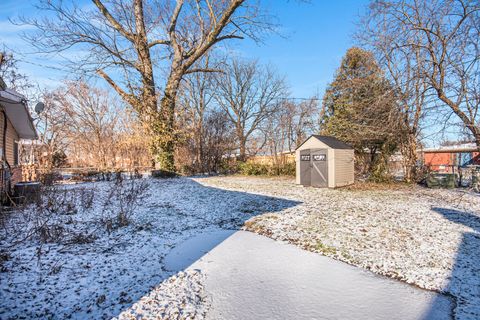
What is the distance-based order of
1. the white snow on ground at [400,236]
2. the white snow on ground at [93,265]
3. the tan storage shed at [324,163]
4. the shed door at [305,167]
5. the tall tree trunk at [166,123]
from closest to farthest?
the white snow on ground at [93,265]
the white snow on ground at [400,236]
the tan storage shed at [324,163]
the shed door at [305,167]
the tall tree trunk at [166,123]

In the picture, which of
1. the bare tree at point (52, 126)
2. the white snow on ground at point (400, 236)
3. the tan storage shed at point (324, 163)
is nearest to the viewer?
the white snow on ground at point (400, 236)

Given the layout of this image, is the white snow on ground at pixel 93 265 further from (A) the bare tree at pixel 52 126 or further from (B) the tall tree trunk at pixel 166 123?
(A) the bare tree at pixel 52 126

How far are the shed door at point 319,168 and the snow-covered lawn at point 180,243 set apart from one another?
3.82 metres

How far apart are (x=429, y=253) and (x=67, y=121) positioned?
88.4 ft

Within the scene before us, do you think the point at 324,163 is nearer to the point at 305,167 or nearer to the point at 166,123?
the point at 305,167

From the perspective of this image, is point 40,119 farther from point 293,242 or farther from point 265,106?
point 293,242

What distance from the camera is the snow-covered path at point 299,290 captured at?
2477mm

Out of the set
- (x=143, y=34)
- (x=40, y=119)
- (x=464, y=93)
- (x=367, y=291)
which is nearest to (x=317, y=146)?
(x=464, y=93)

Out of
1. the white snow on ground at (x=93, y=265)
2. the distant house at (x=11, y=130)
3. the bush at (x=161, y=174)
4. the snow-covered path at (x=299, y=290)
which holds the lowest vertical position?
the snow-covered path at (x=299, y=290)

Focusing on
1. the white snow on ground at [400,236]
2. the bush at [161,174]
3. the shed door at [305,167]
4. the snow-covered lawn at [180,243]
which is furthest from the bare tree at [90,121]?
the white snow on ground at [400,236]

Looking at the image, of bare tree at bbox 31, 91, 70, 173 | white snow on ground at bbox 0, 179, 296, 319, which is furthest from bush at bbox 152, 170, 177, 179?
bare tree at bbox 31, 91, 70, 173

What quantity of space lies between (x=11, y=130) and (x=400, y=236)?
12938mm

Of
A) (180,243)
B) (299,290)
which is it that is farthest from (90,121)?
(299,290)

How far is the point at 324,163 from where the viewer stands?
1117 centimetres
